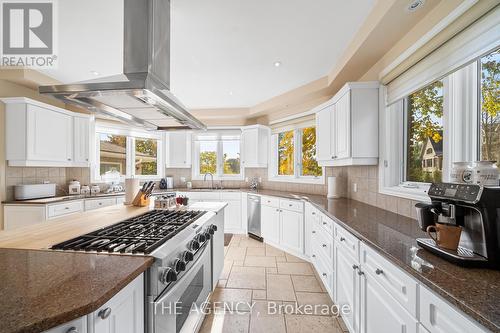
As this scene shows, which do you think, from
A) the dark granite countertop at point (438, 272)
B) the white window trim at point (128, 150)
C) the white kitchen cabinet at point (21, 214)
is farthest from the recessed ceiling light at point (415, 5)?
the white window trim at point (128, 150)

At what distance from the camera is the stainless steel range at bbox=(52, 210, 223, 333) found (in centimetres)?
104

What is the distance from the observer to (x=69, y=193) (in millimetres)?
3814

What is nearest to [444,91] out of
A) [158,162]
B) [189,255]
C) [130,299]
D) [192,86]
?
[189,255]

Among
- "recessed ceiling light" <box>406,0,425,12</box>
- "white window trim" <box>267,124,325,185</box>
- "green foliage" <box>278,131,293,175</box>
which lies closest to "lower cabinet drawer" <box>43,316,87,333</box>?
"recessed ceiling light" <box>406,0,425,12</box>

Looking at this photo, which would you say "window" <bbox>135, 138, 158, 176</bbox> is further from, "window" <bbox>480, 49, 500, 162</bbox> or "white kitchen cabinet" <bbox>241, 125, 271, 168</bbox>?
"window" <bbox>480, 49, 500, 162</bbox>

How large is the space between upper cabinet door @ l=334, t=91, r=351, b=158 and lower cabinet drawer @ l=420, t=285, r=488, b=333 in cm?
169

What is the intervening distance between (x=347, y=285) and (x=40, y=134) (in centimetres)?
435

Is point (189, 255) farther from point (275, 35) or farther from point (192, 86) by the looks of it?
point (192, 86)

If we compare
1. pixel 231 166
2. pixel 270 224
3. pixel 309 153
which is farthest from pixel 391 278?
pixel 231 166

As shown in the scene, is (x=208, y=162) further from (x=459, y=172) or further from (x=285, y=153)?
(x=459, y=172)

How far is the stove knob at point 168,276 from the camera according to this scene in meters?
1.06

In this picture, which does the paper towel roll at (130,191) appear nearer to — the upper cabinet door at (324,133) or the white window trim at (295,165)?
the upper cabinet door at (324,133)

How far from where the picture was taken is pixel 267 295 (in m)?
2.30

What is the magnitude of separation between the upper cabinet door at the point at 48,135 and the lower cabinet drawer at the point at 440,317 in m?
4.42
